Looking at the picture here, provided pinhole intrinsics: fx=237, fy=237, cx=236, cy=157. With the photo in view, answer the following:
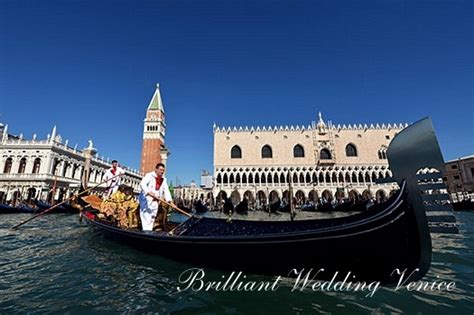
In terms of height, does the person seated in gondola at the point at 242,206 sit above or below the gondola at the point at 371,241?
above

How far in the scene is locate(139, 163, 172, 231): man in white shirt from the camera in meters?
4.22

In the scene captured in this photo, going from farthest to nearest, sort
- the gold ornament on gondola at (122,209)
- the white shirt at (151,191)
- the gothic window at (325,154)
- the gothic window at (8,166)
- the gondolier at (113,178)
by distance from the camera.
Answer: the gothic window at (325,154), the gothic window at (8,166), the gondolier at (113,178), the gold ornament on gondola at (122,209), the white shirt at (151,191)

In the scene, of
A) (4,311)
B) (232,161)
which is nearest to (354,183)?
(232,161)

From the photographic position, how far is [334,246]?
2.18 meters

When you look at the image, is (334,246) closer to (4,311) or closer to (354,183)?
(4,311)

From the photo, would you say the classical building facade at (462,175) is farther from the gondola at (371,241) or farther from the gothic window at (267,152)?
the gondola at (371,241)

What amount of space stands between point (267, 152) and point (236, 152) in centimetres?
415

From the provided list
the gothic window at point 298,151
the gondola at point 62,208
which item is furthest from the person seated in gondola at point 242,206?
the gothic window at point 298,151

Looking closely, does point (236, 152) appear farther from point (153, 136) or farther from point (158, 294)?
point (158, 294)

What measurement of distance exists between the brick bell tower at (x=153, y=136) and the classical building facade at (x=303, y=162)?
45.1 feet

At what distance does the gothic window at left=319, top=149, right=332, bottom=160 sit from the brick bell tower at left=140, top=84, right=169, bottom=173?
23.8 metres

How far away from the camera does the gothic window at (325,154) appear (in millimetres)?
30922

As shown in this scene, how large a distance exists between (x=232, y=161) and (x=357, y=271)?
28933 mm

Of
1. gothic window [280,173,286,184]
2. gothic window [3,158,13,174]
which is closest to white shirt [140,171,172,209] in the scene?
gothic window [280,173,286,184]
